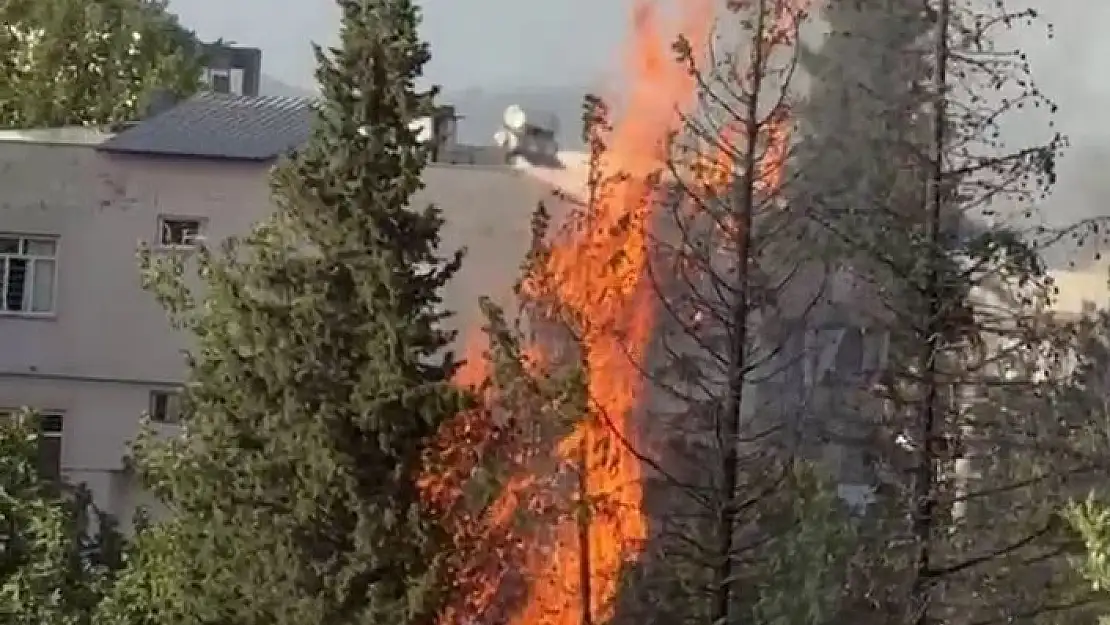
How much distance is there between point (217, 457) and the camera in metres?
13.4

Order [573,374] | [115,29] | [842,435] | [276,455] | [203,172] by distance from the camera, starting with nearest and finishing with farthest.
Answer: [276,455] < [573,374] < [842,435] < [203,172] < [115,29]

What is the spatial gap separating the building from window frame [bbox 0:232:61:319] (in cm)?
2

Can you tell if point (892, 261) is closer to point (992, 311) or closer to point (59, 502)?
point (992, 311)

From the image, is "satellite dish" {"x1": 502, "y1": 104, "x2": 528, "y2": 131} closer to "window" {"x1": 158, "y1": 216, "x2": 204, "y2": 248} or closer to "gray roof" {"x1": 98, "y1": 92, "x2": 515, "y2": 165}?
"gray roof" {"x1": 98, "y1": 92, "x2": 515, "y2": 165}

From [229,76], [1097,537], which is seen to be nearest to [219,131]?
[1097,537]

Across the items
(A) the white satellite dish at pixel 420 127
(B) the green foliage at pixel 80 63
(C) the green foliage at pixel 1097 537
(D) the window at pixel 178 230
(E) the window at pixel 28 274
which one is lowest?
(C) the green foliage at pixel 1097 537

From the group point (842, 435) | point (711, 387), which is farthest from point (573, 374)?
point (842, 435)

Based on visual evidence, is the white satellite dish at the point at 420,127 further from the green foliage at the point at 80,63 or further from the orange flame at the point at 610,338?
the green foliage at the point at 80,63

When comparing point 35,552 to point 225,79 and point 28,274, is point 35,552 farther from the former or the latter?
point 225,79

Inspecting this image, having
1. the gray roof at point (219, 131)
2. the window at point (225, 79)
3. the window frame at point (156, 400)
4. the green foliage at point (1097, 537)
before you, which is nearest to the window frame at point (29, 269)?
the gray roof at point (219, 131)

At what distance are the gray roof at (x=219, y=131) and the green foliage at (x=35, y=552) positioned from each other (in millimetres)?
8952

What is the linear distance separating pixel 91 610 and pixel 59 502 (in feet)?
3.16

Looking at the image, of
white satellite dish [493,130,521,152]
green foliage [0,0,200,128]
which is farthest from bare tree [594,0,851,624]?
green foliage [0,0,200,128]

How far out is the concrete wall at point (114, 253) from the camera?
2425cm
